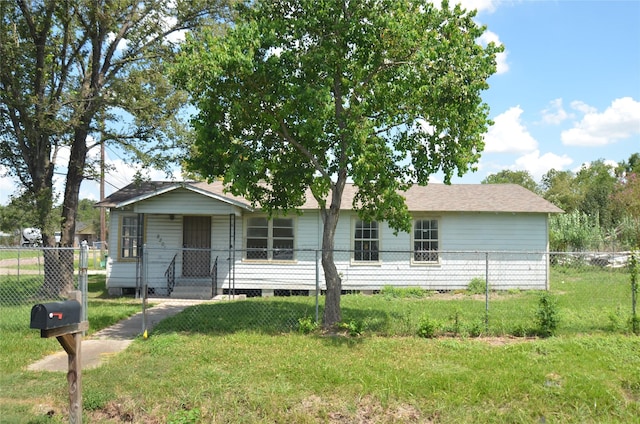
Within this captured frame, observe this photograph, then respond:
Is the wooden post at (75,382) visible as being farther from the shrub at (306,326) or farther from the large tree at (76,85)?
the large tree at (76,85)

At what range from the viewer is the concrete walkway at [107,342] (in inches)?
286

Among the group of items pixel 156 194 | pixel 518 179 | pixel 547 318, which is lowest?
pixel 547 318

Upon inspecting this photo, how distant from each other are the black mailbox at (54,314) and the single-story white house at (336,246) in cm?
1038

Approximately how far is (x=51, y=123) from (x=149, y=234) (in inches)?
183

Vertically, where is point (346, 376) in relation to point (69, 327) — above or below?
below

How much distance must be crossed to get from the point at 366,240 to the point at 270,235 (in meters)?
3.18

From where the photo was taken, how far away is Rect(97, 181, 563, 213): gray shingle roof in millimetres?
15547

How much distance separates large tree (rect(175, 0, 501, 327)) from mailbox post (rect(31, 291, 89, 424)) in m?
4.00

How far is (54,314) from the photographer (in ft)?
14.4

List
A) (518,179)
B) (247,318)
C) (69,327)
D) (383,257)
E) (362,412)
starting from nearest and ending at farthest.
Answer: (69,327), (362,412), (247,318), (383,257), (518,179)

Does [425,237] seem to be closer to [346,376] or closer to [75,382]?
[346,376]

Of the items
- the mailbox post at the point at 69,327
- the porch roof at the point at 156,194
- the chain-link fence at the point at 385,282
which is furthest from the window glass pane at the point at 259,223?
the mailbox post at the point at 69,327

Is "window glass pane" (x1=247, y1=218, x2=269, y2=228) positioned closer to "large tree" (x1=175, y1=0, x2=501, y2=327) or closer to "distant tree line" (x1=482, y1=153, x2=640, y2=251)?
"large tree" (x1=175, y1=0, x2=501, y2=327)

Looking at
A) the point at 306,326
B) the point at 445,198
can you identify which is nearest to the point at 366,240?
the point at 445,198
